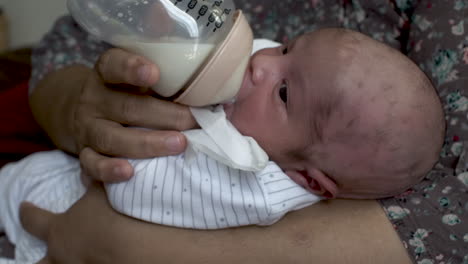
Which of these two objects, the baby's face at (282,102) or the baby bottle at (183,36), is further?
the baby's face at (282,102)

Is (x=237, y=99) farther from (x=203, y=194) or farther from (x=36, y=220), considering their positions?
(x=36, y=220)

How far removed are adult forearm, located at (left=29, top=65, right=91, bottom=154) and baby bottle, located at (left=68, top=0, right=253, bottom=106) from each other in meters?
0.46

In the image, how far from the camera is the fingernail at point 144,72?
854 millimetres

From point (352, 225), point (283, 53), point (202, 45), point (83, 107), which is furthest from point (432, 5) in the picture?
point (83, 107)

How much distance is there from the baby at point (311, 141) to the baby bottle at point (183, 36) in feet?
0.61

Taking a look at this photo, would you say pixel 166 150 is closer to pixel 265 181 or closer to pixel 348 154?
pixel 265 181

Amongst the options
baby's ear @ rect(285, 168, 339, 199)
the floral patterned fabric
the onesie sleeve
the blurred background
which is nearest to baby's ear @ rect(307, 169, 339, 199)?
baby's ear @ rect(285, 168, 339, 199)

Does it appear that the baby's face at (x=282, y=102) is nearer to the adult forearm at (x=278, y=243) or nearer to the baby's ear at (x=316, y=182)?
the baby's ear at (x=316, y=182)

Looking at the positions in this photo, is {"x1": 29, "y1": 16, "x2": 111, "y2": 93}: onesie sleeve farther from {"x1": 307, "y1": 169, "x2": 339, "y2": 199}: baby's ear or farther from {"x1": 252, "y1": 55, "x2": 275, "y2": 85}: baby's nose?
{"x1": 307, "y1": 169, "x2": 339, "y2": 199}: baby's ear

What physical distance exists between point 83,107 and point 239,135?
43 cm

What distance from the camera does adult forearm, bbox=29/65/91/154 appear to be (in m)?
1.36

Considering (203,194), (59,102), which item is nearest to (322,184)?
(203,194)

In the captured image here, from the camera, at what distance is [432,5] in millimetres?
1326

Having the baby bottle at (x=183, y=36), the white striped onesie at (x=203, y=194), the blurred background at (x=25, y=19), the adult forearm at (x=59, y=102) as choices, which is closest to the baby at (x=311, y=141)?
the white striped onesie at (x=203, y=194)
